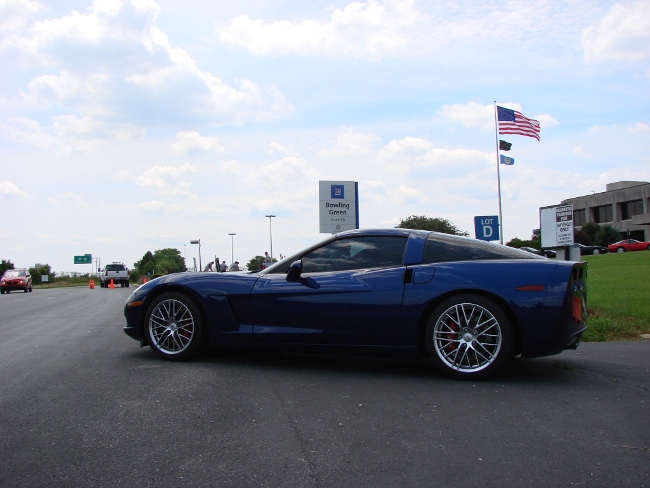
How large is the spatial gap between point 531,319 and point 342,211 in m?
11.4

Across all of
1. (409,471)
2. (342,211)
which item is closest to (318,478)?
(409,471)

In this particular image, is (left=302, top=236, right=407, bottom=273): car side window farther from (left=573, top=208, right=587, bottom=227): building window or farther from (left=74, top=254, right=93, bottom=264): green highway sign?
(left=74, top=254, right=93, bottom=264): green highway sign

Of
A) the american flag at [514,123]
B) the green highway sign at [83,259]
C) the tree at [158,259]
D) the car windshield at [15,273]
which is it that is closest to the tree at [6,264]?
the green highway sign at [83,259]

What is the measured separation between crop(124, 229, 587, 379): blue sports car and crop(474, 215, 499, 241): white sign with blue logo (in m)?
11.2

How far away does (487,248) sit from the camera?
5359mm

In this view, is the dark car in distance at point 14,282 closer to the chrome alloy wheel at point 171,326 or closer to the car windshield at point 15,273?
the car windshield at point 15,273

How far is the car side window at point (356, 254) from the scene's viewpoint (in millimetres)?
5461

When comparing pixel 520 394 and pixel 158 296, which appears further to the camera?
pixel 158 296

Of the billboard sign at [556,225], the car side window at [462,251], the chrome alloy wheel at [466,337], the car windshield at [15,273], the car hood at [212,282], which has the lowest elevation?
the chrome alloy wheel at [466,337]

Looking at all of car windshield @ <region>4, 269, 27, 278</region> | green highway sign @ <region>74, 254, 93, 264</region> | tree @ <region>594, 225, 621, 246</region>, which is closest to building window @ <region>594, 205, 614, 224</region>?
tree @ <region>594, 225, 621, 246</region>

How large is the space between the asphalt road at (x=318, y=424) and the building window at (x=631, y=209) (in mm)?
86709

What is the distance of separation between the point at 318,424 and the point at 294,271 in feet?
6.36

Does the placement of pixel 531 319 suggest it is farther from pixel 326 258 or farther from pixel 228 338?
pixel 228 338

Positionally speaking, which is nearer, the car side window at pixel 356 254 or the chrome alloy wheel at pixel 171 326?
the car side window at pixel 356 254
